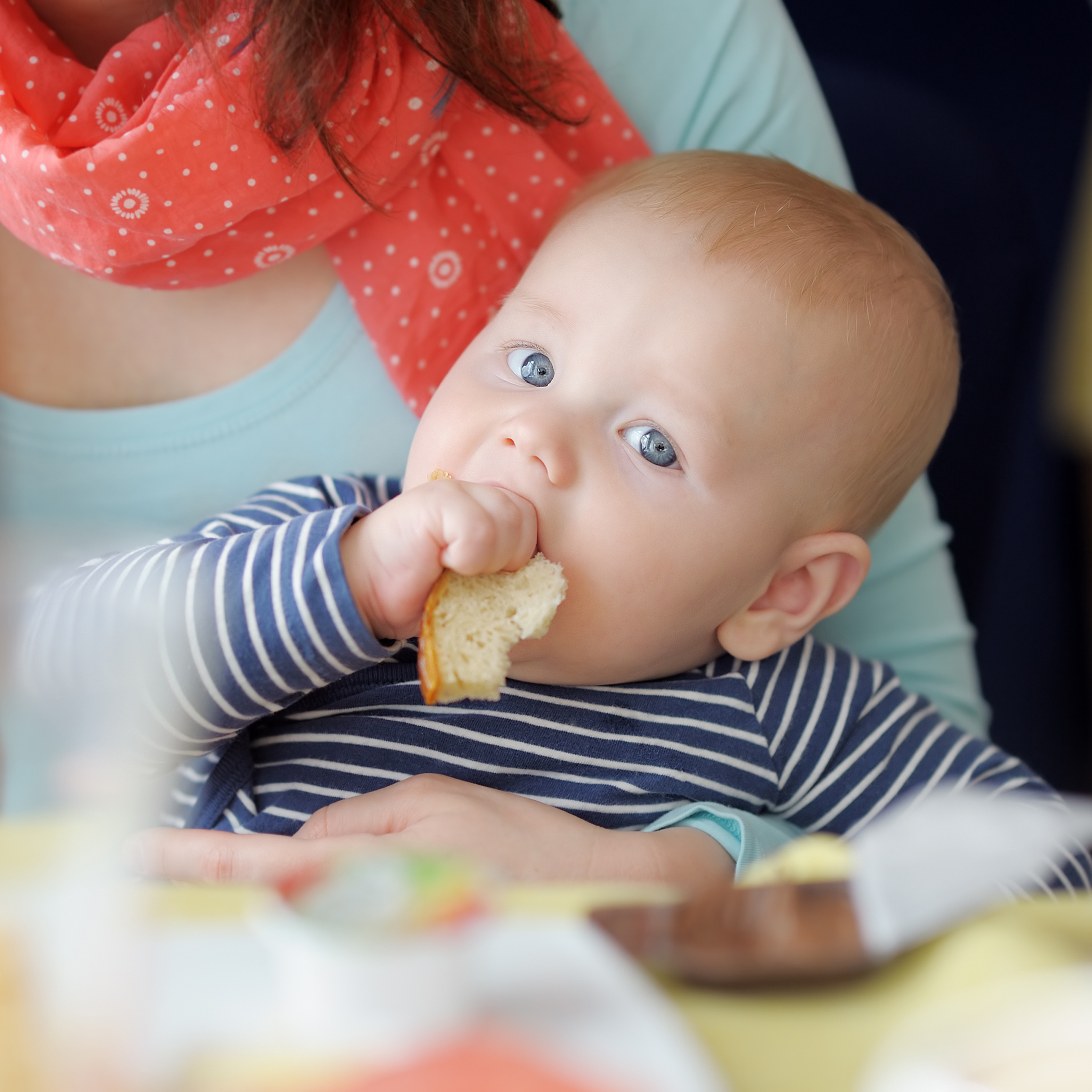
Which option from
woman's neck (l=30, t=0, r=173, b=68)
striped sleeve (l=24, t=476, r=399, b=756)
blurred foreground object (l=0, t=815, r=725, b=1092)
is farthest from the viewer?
woman's neck (l=30, t=0, r=173, b=68)

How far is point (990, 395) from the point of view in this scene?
4.28ft

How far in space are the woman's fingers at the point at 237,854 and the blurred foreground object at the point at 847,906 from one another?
0.98ft

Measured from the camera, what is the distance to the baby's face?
2.65 feet

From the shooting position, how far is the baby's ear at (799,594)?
929 mm

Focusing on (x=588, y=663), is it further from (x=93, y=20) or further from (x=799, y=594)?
(x=93, y=20)

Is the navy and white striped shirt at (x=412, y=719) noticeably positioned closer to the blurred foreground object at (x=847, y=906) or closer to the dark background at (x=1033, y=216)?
the blurred foreground object at (x=847, y=906)

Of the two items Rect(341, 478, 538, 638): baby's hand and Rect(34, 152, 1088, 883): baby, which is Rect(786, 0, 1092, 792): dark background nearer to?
Rect(34, 152, 1088, 883): baby

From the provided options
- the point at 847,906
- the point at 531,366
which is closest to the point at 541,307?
the point at 531,366

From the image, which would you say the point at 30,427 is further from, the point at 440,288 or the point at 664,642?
the point at 664,642

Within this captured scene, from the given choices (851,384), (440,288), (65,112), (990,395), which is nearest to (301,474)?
(440,288)

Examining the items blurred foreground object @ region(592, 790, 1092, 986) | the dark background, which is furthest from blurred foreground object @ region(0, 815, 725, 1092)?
the dark background

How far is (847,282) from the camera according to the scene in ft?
2.91

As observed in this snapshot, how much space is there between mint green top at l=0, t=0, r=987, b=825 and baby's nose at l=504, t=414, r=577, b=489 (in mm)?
289

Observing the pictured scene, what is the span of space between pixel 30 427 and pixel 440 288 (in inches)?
15.3
